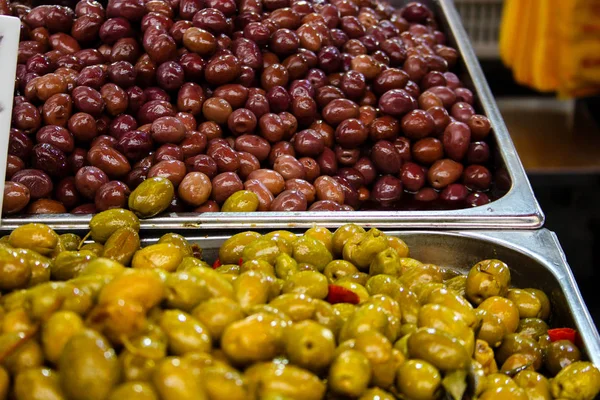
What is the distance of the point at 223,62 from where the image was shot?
9.02ft

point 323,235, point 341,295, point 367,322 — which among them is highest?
point 367,322

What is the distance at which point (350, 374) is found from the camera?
52.5 inches

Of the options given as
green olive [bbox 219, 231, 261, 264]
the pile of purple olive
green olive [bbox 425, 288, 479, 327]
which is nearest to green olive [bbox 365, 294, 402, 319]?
green olive [bbox 425, 288, 479, 327]

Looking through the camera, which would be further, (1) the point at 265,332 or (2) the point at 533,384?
(2) the point at 533,384

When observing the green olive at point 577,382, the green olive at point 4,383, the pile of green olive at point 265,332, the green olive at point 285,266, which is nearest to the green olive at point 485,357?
the pile of green olive at point 265,332

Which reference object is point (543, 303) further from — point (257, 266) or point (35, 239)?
point (35, 239)

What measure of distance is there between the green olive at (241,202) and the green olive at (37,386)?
1.20 metres

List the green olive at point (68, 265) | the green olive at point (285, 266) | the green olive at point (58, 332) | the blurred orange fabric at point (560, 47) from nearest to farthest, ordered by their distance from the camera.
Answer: the blurred orange fabric at point (560, 47) < the green olive at point (58, 332) < the green olive at point (68, 265) < the green olive at point (285, 266)

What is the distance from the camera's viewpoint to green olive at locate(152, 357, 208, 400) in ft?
3.84

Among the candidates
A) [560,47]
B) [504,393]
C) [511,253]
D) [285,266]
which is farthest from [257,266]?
[560,47]

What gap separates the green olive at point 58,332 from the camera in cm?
127

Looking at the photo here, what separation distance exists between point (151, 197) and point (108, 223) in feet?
0.60

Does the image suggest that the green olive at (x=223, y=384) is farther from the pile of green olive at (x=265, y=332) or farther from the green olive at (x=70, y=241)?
the green olive at (x=70, y=241)

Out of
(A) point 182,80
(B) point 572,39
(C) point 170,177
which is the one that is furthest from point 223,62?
(B) point 572,39
